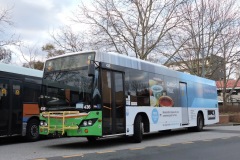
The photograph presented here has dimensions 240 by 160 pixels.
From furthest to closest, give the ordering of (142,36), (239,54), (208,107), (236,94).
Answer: (236,94) < (239,54) < (142,36) < (208,107)

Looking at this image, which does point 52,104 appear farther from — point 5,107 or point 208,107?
point 208,107

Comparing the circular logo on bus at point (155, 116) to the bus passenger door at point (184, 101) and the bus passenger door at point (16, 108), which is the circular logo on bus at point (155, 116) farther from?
the bus passenger door at point (16, 108)

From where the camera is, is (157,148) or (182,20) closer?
(157,148)

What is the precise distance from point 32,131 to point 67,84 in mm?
4259

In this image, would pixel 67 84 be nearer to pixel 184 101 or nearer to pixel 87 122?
pixel 87 122

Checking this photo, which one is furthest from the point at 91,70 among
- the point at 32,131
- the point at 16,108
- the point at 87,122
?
the point at 32,131

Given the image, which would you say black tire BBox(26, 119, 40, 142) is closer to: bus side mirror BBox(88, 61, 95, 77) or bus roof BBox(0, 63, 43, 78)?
bus roof BBox(0, 63, 43, 78)

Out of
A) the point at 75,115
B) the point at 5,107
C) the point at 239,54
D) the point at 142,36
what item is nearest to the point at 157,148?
the point at 75,115

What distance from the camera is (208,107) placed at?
833 inches

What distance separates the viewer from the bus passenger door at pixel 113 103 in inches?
455

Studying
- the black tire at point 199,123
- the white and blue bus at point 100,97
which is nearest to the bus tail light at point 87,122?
the white and blue bus at point 100,97

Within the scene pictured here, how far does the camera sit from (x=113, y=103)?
472 inches

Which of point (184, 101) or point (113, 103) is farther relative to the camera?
point (184, 101)

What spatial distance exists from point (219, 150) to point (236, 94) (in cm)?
6851
